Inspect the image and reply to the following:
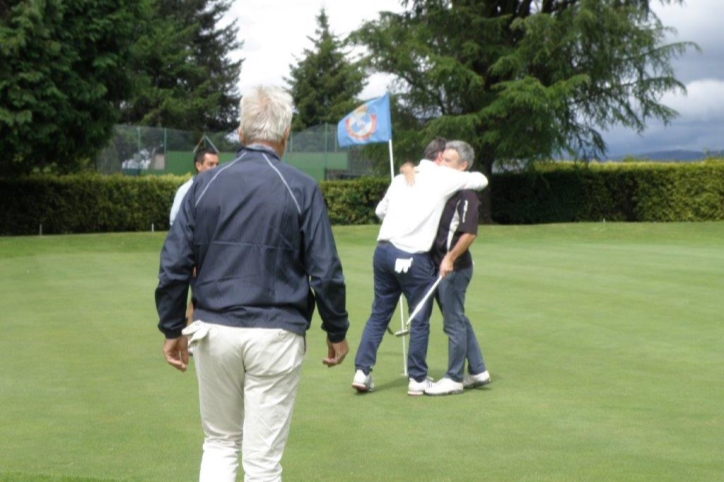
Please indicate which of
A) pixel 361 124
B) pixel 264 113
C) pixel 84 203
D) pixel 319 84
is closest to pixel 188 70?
pixel 319 84

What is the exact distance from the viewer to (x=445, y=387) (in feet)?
28.2

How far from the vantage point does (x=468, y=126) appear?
123 ft

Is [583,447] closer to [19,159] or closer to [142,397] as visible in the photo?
[142,397]

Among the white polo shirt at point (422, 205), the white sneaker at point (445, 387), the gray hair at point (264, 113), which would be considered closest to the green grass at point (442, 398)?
the white sneaker at point (445, 387)

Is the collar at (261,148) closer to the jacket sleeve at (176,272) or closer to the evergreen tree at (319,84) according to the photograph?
the jacket sleeve at (176,272)

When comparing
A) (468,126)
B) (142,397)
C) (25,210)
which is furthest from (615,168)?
(142,397)

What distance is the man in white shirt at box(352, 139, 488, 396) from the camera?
841 cm

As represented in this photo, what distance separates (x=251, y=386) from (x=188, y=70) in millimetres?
61235

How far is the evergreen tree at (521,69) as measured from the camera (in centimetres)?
3709

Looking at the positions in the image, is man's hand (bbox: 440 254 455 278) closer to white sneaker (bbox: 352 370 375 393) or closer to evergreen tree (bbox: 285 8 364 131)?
white sneaker (bbox: 352 370 375 393)

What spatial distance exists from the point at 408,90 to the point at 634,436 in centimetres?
3390

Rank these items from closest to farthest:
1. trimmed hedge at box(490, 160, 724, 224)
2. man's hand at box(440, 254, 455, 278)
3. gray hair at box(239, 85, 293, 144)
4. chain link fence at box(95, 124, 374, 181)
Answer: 1. gray hair at box(239, 85, 293, 144)
2. man's hand at box(440, 254, 455, 278)
3. trimmed hedge at box(490, 160, 724, 224)
4. chain link fence at box(95, 124, 374, 181)

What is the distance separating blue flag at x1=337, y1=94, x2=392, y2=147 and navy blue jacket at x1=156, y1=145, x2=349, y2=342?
5943 millimetres

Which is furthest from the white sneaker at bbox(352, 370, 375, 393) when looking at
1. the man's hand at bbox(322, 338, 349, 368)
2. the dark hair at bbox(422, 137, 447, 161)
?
the man's hand at bbox(322, 338, 349, 368)
